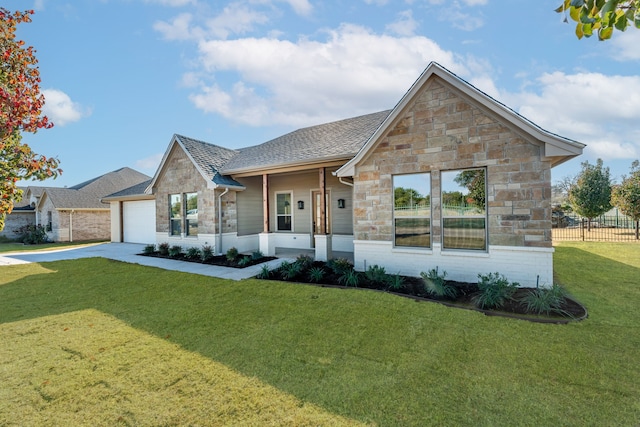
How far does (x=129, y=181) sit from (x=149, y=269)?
2155 cm

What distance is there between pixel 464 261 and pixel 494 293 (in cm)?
138

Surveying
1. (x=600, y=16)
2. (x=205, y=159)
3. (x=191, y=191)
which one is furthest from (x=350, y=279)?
(x=205, y=159)

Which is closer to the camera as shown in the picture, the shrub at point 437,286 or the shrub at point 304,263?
the shrub at point 437,286

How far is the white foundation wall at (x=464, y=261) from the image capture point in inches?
244

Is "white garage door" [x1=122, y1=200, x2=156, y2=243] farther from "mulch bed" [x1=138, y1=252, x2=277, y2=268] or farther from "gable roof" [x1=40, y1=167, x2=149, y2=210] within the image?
"mulch bed" [x1=138, y1=252, x2=277, y2=268]

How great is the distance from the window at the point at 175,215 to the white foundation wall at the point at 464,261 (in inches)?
360

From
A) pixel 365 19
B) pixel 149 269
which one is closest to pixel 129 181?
pixel 149 269

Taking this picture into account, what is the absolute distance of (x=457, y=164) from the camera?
6.89 metres

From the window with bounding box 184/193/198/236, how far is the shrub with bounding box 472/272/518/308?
36.9 ft

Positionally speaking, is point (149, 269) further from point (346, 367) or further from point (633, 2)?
point (633, 2)

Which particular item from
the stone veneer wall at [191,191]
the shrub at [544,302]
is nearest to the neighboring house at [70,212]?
the stone veneer wall at [191,191]

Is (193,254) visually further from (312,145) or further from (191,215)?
(312,145)

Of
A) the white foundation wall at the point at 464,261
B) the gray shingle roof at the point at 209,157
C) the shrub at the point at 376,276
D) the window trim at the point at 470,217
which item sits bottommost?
the shrub at the point at 376,276

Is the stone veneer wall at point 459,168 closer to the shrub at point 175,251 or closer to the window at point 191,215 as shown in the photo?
the window at point 191,215
